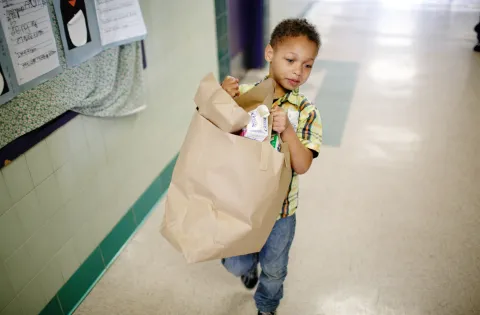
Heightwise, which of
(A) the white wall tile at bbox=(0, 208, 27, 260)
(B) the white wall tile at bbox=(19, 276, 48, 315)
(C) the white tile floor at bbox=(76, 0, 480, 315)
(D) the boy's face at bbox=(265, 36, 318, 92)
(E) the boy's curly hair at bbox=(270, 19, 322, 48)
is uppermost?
(E) the boy's curly hair at bbox=(270, 19, 322, 48)

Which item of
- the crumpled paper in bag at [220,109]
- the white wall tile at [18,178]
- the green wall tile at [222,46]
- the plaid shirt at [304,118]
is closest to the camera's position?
the crumpled paper in bag at [220,109]

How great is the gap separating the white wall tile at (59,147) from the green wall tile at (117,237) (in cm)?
49

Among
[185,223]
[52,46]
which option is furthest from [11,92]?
[185,223]

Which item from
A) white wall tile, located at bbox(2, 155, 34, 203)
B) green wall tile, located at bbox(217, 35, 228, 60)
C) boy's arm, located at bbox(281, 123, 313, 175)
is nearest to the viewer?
boy's arm, located at bbox(281, 123, 313, 175)

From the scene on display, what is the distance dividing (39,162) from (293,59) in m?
0.91

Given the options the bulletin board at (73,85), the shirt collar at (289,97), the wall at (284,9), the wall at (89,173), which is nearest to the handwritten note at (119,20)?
the bulletin board at (73,85)

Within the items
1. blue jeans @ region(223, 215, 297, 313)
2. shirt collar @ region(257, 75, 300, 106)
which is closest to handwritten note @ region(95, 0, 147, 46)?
shirt collar @ region(257, 75, 300, 106)

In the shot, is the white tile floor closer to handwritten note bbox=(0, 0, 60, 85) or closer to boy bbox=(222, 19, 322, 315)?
boy bbox=(222, 19, 322, 315)

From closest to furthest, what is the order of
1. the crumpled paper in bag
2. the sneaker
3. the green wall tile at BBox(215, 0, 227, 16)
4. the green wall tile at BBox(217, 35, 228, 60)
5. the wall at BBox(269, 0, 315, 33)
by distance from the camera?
the crumpled paper in bag, the sneaker, the green wall tile at BBox(215, 0, 227, 16), the green wall tile at BBox(217, 35, 228, 60), the wall at BBox(269, 0, 315, 33)

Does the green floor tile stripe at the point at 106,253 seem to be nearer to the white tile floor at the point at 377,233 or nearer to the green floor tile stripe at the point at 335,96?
the white tile floor at the point at 377,233

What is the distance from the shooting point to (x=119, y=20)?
1637 mm

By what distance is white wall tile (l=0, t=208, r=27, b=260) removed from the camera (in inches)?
52.4

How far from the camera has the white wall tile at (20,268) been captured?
139 cm

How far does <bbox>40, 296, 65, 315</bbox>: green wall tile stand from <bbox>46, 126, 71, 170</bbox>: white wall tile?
0.52m
